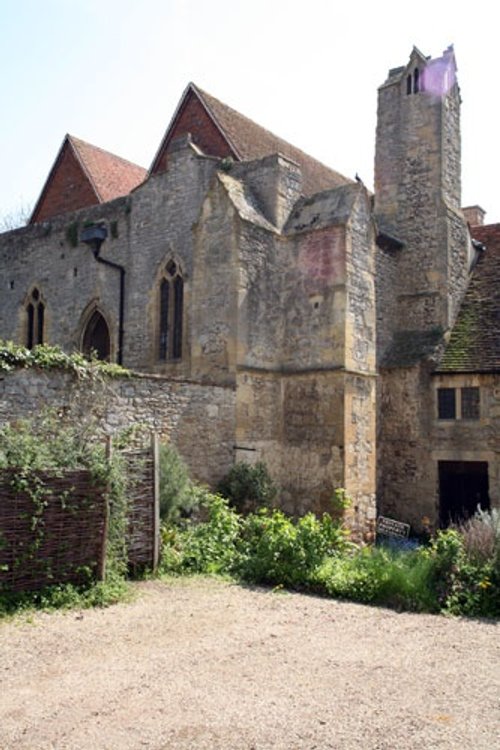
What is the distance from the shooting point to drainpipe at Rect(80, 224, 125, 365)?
1697 cm

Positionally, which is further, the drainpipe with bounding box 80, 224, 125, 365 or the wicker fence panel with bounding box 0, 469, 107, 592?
the drainpipe with bounding box 80, 224, 125, 365

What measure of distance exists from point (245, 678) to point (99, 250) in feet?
45.1

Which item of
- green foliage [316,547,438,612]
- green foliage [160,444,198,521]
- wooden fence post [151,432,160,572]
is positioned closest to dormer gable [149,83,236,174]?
green foliage [160,444,198,521]

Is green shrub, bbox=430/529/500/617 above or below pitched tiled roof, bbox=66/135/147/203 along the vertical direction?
below

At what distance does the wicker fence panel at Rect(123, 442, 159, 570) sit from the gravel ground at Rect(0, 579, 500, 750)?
0.97 m

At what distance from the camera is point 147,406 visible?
11.7m

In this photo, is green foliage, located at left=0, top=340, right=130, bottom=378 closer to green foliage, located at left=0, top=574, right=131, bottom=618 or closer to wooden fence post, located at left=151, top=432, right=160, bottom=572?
wooden fence post, located at left=151, top=432, right=160, bottom=572

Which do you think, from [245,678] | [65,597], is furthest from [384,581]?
[65,597]

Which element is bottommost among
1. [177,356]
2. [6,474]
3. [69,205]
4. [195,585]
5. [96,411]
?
[195,585]

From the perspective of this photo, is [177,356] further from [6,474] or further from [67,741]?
[67,741]

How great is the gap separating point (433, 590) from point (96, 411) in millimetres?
5486

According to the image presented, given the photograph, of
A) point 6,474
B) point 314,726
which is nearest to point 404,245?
point 6,474

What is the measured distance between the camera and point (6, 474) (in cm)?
750

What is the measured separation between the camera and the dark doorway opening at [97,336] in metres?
18.0
